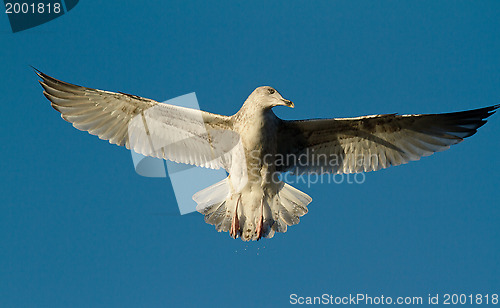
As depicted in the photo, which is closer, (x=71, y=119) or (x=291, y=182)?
(x=71, y=119)

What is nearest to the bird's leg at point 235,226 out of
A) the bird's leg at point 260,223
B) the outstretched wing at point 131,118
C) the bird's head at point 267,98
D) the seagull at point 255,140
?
the seagull at point 255,140

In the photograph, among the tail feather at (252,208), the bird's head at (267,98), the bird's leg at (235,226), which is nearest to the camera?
the bird's head at (267,98)

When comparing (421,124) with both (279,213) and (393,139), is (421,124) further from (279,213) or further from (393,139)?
(279,213)

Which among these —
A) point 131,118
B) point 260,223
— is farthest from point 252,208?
point 131,118

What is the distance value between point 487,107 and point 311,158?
2442 mm

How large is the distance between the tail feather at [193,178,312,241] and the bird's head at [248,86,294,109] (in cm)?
131

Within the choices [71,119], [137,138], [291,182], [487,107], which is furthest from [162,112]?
[487,107]

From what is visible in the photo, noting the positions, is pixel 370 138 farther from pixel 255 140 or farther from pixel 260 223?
pixel 260 223

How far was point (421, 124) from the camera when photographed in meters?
9.20

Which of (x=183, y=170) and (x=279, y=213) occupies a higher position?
(x=183, y=170)

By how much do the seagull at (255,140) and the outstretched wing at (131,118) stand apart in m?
0.01

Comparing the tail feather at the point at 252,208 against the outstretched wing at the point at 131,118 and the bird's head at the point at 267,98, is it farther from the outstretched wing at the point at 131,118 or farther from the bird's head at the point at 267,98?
the bird's head at the point at 267,98

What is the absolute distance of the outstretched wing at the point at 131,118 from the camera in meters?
9.16

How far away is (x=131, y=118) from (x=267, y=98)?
1898mm
